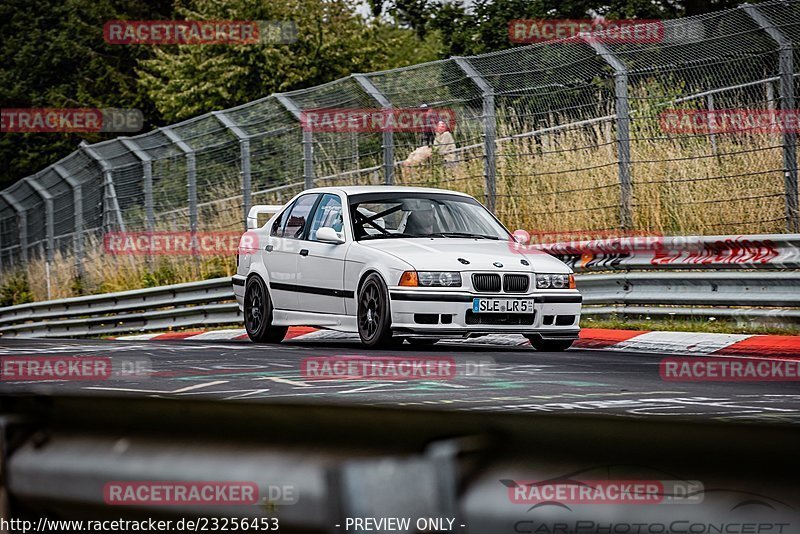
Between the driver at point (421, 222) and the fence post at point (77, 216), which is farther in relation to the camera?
the fence post at point (77, 216)

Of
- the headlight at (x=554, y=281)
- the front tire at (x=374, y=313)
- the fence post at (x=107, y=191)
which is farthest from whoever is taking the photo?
the fence post at (x=107, y=191)

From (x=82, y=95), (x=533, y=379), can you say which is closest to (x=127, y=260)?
(x=533, y=379)

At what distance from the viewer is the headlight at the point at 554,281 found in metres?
10.3

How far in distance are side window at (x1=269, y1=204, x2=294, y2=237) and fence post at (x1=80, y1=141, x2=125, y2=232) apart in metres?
10.9

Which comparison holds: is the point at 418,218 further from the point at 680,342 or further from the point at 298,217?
the point at 680,342

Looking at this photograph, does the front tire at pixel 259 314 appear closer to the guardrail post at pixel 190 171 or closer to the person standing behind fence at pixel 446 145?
the person standing behind fence at pixel 446 145

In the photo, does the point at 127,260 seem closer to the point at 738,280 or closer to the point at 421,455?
the point at 738,280

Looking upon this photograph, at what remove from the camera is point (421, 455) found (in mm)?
2227

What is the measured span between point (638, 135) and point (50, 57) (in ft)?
115

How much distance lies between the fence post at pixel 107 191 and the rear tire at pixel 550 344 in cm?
1347
